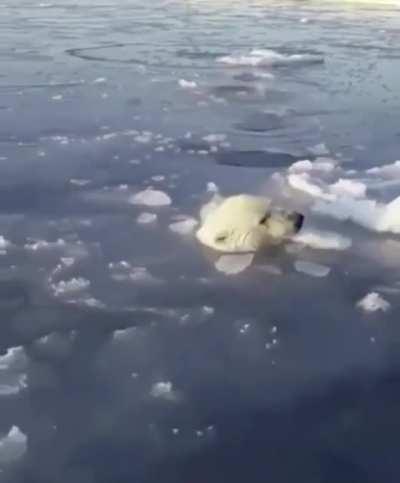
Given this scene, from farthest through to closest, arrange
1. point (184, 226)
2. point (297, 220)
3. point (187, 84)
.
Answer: point (187, 84), point (184, 226), point (297, 220)

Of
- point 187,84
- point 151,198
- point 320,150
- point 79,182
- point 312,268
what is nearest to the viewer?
point 312,268

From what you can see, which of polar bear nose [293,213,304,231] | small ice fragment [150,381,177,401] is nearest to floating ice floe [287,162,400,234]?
polar bear nose [293,213,304,231]

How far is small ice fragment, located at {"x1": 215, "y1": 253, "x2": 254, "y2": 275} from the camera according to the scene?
4.15m

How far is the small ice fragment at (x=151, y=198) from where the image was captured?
16.7 ft

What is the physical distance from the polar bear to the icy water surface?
9cm

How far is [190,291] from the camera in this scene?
392 centimetres

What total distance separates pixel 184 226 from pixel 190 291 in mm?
852

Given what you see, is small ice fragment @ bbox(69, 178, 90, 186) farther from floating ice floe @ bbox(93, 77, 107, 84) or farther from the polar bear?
floating ice floe @ bbox(93, 77, 107, 84)

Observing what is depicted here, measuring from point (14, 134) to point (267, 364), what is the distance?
12.9 feet

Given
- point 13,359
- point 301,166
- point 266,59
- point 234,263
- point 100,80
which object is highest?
point 13,359

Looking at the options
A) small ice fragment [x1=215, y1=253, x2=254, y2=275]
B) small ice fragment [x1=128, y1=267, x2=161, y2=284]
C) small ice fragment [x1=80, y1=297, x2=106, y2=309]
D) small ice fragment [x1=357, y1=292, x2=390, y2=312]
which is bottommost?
small ice fragment [x1=215, y1=253, x2=254, y2=275]

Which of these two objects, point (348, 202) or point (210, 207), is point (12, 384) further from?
point (348, 202)

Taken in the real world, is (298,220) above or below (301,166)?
above

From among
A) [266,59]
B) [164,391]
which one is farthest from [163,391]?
[266,59]
